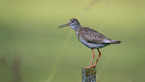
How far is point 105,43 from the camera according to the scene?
512 centimetres

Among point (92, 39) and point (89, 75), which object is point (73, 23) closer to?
point (92, 39)

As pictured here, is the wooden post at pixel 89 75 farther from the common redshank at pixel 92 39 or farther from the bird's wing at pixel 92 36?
the bird's wing at pixel 92 36

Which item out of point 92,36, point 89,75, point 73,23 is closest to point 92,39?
point 92,36

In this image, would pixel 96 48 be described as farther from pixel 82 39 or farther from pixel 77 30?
pixel 77 30

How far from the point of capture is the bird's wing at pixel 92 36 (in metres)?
5.16

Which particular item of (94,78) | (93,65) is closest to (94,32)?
(93,65)

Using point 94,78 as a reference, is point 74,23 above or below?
above

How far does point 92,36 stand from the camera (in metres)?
5.31

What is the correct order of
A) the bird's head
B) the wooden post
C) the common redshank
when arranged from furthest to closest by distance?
the bird's head
the common redshank
the wooden post

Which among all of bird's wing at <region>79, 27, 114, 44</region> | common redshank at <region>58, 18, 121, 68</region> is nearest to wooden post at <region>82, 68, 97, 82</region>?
common redshank at <region>58, 18, 121, 68</region>

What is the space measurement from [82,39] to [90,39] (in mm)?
267

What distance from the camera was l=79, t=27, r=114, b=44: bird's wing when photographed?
5164mm

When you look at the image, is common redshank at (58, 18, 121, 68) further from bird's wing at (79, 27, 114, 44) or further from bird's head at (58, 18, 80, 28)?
bird's head at (58, 18, 80, 28)

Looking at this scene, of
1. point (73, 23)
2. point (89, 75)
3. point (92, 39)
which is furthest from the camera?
point (73, 23)
